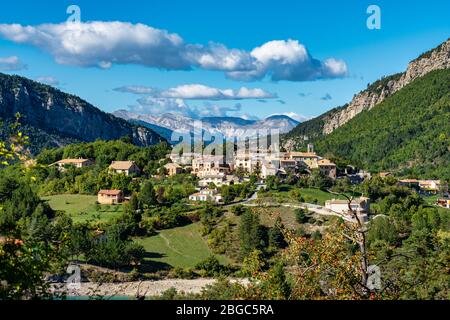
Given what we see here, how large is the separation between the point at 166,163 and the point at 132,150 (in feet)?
24.8

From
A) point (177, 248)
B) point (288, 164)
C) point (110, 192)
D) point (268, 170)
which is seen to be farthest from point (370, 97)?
point (177, 248)

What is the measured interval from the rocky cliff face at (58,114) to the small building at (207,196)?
4107 inches

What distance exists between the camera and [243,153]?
61.8 metres

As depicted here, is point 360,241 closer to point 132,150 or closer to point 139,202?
point 139,202

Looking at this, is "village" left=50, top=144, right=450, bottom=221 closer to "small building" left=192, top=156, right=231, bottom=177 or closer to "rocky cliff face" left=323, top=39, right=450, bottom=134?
"small building" left=192, top=156, right=231, bottom=177

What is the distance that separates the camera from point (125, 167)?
57.8m

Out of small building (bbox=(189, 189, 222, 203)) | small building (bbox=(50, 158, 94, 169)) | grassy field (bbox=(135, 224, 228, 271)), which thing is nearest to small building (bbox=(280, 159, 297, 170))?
small building (bbox=(189, 189, 222, 203))

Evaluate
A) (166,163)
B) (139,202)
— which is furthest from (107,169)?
(139,202)

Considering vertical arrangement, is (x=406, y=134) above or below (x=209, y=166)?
above

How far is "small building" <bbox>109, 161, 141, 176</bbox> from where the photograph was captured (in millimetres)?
57047

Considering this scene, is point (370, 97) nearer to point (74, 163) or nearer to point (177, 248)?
point (74, 163)

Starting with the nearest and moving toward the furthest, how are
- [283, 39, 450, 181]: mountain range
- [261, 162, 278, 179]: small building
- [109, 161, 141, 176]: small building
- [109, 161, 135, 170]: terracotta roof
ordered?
1. [261, 162, 278, 179]: small building
2. [109, 161, 141, 176]: small building
3. [109, 161, 135, 170]: terracotta roof
4. [283, 39, 450, 181]: mountain range

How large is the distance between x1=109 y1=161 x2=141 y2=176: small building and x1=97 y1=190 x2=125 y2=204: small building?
7151mm

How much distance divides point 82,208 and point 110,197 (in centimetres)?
301
